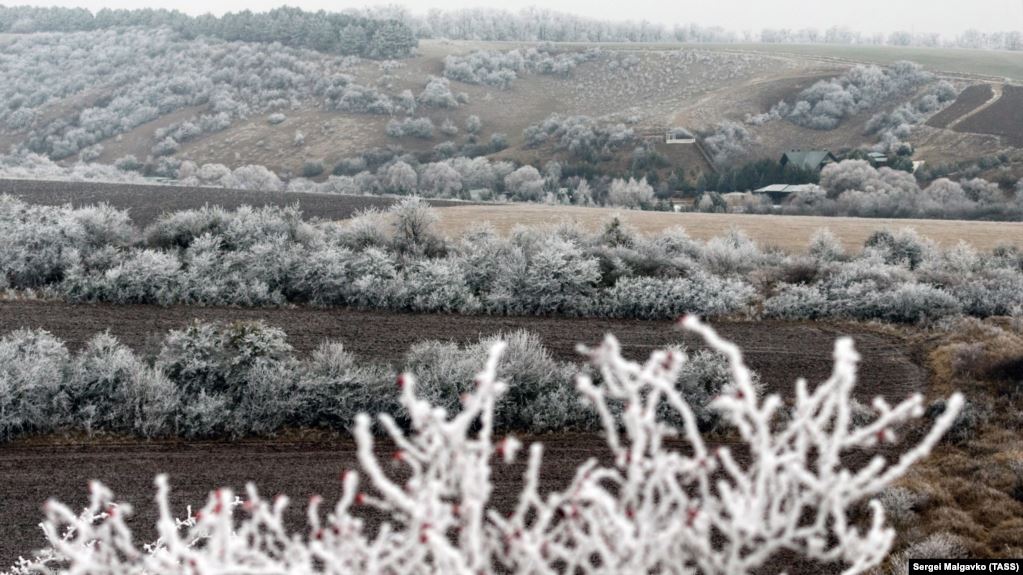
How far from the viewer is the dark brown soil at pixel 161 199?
40.7 m

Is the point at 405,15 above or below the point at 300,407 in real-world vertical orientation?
above

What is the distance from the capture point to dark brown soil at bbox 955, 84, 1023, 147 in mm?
69062

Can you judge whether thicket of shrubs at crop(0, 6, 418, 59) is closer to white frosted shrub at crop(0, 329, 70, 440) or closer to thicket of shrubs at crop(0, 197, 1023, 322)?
thicket of shrubs at crop(0, 197, 1023, 322)

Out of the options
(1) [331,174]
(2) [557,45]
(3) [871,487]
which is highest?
(2) [557,45]

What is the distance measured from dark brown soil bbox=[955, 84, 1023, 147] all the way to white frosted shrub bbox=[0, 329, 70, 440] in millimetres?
69784

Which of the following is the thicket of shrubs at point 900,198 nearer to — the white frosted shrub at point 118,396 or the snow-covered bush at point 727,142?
the snow-covered bush at point 727,142

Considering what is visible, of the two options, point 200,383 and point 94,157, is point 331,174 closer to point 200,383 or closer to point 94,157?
point 94,157

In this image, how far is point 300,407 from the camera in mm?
16875

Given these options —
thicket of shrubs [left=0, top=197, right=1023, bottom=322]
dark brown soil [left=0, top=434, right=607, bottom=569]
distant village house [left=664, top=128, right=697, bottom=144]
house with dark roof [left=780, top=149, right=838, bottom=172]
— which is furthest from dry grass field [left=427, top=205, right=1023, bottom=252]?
distant village house [left=664, top=128, right=697, bottom=144]

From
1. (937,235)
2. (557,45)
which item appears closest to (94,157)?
(557,45)

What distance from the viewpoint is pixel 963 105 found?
80.4 metres

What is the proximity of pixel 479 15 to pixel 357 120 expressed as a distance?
79187 millimetres

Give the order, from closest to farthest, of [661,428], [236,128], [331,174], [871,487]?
[871,487]
[661,428]
[331,174]
[236,128]

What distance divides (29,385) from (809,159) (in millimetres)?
64809
